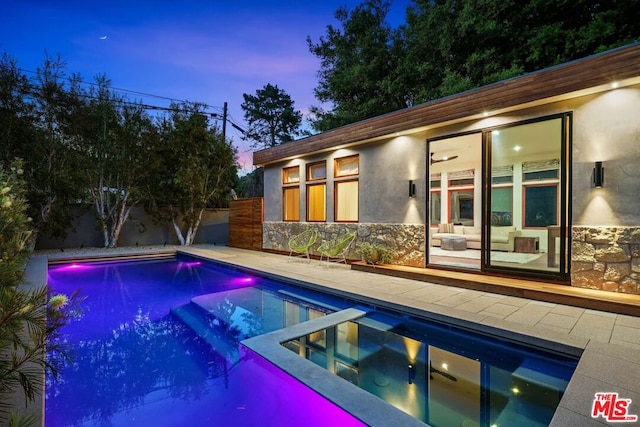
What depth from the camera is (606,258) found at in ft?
14.5

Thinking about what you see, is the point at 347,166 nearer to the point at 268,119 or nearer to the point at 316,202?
the point at 316,202

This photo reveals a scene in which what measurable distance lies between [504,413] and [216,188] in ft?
38.7

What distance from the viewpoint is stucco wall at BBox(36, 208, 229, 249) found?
11.4 m

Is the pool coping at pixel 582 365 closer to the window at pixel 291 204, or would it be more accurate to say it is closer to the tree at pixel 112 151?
the window at pixel 291 204

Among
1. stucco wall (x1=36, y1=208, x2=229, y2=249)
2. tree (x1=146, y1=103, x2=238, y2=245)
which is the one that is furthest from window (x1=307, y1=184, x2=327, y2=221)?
stucco wall (x1=36, y1=208, x2=229, y2=249)

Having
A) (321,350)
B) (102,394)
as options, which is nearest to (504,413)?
(321,350)

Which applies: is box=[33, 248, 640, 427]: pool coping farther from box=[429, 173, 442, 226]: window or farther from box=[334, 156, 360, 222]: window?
box=[429, 173, 442, 226]: window

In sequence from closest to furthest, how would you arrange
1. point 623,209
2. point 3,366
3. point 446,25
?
point 3,366
point 623,209
point 446,25

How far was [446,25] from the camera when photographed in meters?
12.5

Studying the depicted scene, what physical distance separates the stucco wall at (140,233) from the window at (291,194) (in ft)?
17.1

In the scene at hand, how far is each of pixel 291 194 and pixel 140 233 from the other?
22.2ft

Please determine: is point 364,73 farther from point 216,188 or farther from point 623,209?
point 623,209

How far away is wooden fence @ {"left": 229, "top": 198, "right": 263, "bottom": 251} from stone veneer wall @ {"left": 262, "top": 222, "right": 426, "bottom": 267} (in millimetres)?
1399

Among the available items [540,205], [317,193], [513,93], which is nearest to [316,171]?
[317,193]
